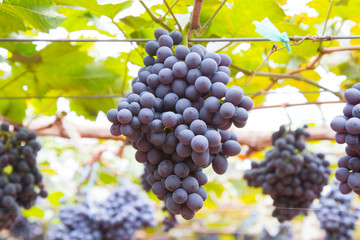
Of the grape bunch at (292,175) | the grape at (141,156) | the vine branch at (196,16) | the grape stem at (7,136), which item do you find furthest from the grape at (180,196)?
the grape stem at (7,136)

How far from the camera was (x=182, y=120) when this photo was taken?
27.6 inches

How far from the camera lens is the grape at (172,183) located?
27.6 inches

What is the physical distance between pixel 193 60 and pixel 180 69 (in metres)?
0.03

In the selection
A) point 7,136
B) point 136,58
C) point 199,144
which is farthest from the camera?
point 7,136

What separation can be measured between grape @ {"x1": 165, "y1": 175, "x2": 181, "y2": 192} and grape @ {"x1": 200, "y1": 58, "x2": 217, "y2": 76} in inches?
8.2

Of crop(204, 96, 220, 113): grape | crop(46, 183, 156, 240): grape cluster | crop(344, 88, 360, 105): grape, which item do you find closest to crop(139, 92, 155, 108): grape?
crop(204, 96, 220, 113): grape

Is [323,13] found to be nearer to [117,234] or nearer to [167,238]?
[117,234]

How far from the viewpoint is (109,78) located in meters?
1.55

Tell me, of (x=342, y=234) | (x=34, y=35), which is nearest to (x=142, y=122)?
(x=34, y=35)

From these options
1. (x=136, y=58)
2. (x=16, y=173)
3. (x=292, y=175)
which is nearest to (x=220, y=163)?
(x=136, y=58)

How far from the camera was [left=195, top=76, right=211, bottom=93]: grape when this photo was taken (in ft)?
2.27

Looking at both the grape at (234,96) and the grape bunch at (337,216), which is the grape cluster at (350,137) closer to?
the grape at (234,96)

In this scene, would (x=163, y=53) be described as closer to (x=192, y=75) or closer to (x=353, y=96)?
(x=192, y=75)

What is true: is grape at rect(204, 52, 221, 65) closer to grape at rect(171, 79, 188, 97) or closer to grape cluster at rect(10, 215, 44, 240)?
grape at rect(171, 79, 188, 97)
